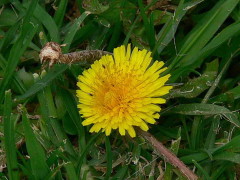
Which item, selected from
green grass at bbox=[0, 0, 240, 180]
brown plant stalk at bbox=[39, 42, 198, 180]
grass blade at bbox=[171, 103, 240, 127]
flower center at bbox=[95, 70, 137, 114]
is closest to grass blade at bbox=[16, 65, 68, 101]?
green grass at bbox=[0, 0, 240, 180]

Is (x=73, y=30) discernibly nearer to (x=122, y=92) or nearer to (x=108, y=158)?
(x=122, y=92)

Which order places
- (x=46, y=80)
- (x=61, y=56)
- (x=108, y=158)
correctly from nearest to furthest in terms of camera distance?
(x=61, y=56), (x=108, y=158), (x=46, y=80)

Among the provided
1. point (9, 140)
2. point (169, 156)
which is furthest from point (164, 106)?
point (9, 140)

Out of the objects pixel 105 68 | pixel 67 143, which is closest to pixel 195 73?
pixel 105 68

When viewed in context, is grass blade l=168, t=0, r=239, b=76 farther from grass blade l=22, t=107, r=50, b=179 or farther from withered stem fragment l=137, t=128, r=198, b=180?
grass blade l=22, t=107, r=50, b=179

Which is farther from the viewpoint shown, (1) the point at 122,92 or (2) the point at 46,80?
(2) the point at 46,80

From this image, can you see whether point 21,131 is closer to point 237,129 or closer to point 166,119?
point 166,119

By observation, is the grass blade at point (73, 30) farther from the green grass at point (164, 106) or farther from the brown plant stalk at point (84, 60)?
the brown plant stalk at point (84, 60)
